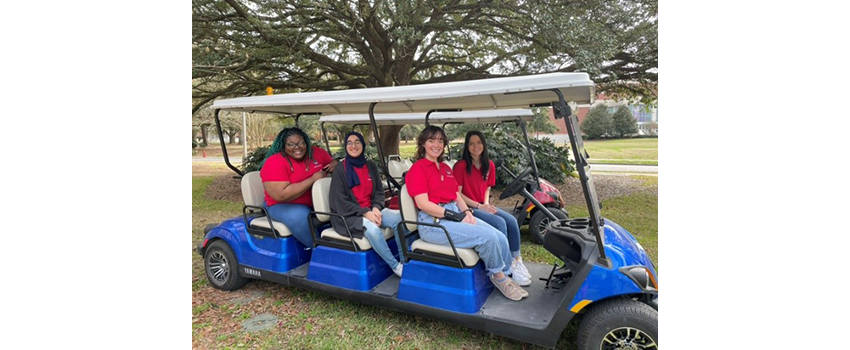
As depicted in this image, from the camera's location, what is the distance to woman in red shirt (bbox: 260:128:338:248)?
3496 millimetres

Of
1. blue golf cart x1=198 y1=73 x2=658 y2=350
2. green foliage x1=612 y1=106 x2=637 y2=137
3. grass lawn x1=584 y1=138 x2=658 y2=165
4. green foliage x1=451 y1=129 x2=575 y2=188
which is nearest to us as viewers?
blue golf cart x1=198 y1=73 x2=658 y2=350

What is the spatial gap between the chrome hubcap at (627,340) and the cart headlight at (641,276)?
0.86 ft

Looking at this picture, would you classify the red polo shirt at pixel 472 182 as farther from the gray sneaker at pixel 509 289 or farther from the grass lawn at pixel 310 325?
the grass lawn at pixel 310 325

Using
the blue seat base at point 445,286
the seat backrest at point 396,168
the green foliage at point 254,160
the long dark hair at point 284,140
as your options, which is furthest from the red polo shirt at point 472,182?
the green foliage at point 254,160

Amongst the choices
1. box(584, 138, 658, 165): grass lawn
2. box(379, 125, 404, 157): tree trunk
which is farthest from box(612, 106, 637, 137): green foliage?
box(379, 125, 404, 157): tree trunk

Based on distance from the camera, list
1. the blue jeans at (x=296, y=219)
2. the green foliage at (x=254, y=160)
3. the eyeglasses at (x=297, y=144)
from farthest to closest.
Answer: the green foliage at (x=254, y=160), the eyeglasses at (x=297, y=144), the blue jeans at (x=296, y=219)

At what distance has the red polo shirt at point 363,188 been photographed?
11.2ft

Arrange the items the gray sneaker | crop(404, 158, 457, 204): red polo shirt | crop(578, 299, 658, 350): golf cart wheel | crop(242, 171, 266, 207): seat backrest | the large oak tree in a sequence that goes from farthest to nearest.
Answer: the large oak tree
crop(242, 171, 266, 207): seat backrest
crop(404, 158, 457, 204): red polo shirt
the gray sneaker
crop(578, 299, 658, 350): golf cart wheel

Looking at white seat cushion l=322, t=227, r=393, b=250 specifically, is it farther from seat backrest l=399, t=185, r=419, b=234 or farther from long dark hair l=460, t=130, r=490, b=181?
long dark hair l=460, t=130, r=490, b=181

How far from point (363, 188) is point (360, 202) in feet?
0.41

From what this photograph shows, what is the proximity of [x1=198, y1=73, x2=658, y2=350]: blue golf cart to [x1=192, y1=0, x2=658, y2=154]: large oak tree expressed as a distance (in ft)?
12.7

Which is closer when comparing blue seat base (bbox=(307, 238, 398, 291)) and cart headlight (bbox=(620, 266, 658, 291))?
cart headlight (bbox=(620, 266, 658, 291))

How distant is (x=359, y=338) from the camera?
9.59 feet

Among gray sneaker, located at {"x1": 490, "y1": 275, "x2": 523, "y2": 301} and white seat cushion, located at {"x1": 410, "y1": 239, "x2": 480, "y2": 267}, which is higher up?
white seat cushion, located at {"x1": 410, "y1": 239, "x2": 480, "y2": 267}
